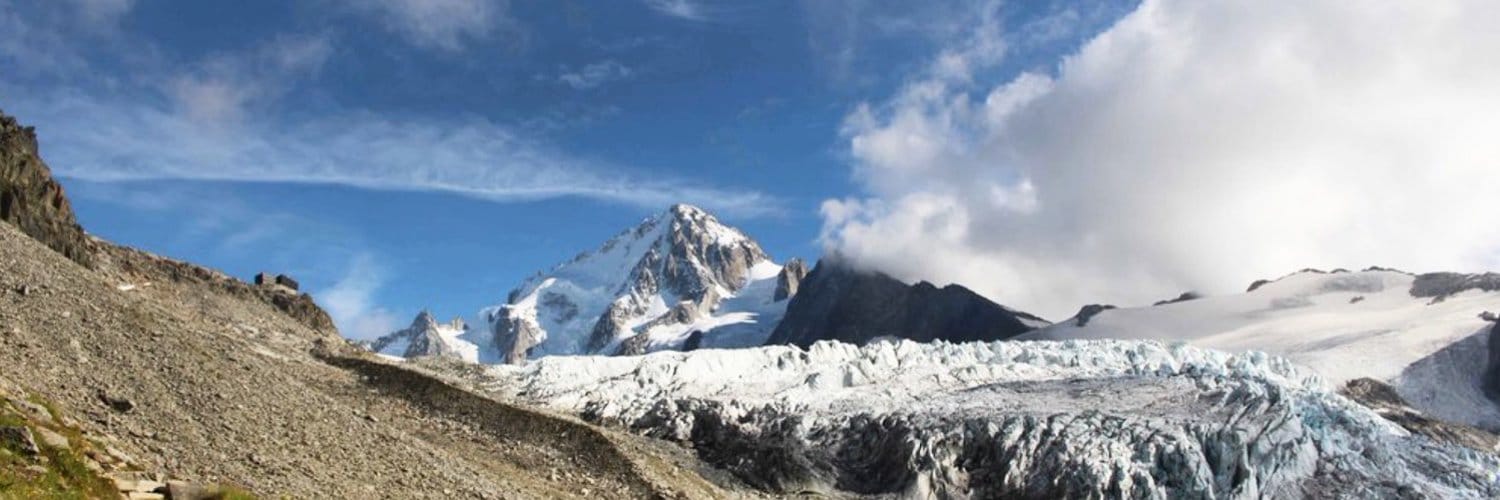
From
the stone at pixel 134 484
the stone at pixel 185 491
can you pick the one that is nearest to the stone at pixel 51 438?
the stone at pixel 134 484

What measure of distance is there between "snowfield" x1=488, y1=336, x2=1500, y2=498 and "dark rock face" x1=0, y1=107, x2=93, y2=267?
28.0 meters

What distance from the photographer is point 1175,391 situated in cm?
8719

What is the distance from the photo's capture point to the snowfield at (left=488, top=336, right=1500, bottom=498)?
7288 cm

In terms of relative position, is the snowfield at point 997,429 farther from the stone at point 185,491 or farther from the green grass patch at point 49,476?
the green grass patch at point 49,476

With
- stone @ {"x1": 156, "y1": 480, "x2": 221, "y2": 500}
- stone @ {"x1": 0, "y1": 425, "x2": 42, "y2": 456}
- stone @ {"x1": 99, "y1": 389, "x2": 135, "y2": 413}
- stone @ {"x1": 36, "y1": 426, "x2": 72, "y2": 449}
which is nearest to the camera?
stone @ {"x1": 0, "y1": 425, "x2": 42, "y2": 456}

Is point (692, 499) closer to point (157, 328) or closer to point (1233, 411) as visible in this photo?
point (157, 328)

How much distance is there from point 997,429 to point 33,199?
211 feet

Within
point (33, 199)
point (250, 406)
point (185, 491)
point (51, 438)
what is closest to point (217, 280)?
point (33, 199)

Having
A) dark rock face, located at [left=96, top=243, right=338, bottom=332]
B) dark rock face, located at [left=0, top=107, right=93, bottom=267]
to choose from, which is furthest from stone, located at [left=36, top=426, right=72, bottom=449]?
dark rock face, located at [left=96, top=243, right=338, bottom=332]

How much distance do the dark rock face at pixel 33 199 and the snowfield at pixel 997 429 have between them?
1104 inches

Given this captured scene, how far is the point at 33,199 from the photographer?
8156 cm

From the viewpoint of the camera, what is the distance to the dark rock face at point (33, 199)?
78.4 meters

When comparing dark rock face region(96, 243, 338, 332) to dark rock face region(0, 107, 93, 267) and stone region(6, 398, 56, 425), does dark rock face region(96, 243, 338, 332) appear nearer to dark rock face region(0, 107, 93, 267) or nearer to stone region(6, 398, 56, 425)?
dark rock face region(0, 107, 93, 267)

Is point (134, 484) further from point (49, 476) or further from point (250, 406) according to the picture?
point (250, 406)
